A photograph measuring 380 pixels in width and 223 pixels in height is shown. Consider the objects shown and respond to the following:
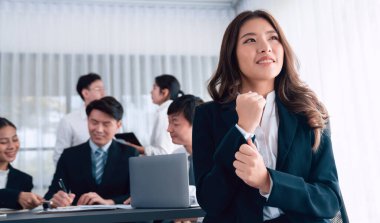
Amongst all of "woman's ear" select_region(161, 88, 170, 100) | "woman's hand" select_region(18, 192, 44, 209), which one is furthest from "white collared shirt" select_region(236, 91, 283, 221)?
"woman's ear" select_region(161, 88, 170, 100)

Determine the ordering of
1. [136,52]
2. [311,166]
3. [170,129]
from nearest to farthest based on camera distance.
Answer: [311,166] < [170,129] < [136,52]

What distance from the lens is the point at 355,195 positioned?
302 cm

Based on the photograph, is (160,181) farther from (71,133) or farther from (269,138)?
(71,133)

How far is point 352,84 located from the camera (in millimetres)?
3006

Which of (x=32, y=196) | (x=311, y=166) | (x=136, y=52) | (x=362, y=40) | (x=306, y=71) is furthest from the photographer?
(x=136, y=52)

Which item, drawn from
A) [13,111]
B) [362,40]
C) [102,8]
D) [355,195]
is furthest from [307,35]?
[13,111]

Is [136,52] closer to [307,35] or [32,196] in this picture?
[307,35]

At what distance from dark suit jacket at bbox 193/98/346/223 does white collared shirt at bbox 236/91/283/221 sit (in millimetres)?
25

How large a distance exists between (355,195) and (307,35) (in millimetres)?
1435

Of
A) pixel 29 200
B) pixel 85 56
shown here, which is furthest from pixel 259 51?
pixel 85 56

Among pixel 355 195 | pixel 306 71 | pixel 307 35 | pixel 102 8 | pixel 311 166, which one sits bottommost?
pixel 355 195

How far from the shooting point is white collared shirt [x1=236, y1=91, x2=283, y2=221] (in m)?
1.14

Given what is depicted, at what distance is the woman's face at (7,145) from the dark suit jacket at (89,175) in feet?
1.55

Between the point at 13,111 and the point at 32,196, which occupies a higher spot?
the point at 13,111
